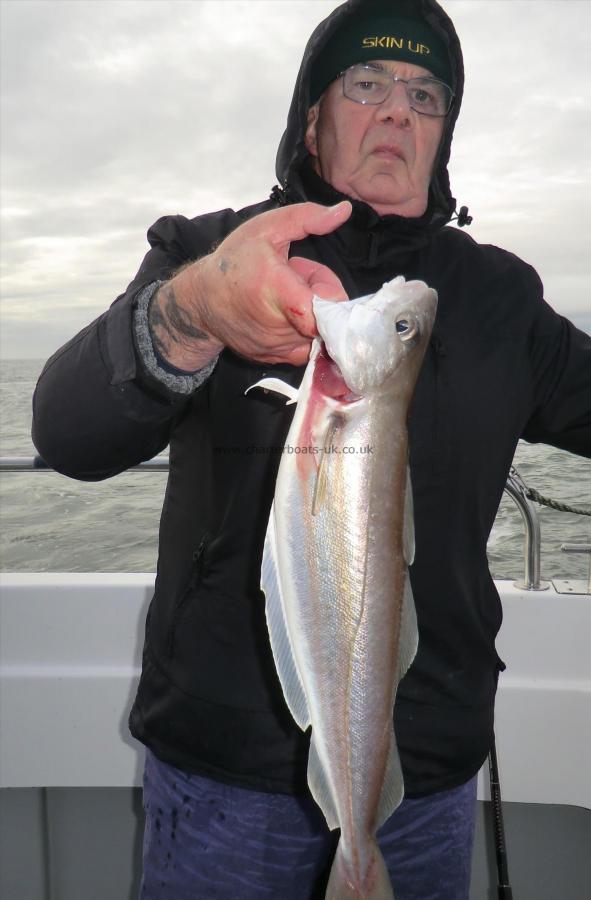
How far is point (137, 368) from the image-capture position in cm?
165

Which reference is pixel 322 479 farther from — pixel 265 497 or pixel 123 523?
pixel 123 523

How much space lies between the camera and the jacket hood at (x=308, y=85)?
2328 millimetres

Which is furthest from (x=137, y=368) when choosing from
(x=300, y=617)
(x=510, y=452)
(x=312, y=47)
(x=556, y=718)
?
(x=556, y=718)

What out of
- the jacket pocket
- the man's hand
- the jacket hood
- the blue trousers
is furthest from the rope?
the man's hand

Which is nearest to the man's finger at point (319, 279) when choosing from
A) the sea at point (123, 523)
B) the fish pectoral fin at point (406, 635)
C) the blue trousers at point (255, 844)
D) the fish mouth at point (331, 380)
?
the fish mouth at point (331, 380)

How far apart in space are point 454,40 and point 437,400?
1.26m

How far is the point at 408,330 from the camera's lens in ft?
5.11

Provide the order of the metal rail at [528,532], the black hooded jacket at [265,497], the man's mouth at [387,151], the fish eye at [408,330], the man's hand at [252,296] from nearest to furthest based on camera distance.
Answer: the man's hand at [252,296] < the fish eye at [408,330] < the black hooded jacket at [265,497] < the man's mouth at [387,151] < the metal rail at [528,532]

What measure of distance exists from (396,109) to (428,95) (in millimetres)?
169

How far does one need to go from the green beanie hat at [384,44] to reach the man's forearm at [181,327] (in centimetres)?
113

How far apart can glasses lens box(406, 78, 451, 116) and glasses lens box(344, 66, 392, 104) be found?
0.08 meters

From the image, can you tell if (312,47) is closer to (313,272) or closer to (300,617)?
(313,272)

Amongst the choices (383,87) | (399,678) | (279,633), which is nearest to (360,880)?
(399,678)

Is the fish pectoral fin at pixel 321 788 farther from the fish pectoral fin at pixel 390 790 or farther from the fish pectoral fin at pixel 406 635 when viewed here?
the fish pectoral fin at pixel 406 635
